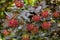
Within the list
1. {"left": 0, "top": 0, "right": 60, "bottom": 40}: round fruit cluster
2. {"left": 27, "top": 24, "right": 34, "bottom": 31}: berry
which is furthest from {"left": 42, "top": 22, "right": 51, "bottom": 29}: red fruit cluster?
{"left": 27, "top": 24, "right": 34, "bottom": 31}: berry

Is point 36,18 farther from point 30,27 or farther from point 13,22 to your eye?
point 13,22

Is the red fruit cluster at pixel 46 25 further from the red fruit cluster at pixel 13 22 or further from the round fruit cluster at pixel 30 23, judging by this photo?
the red fruit cluster at pixel 13 22

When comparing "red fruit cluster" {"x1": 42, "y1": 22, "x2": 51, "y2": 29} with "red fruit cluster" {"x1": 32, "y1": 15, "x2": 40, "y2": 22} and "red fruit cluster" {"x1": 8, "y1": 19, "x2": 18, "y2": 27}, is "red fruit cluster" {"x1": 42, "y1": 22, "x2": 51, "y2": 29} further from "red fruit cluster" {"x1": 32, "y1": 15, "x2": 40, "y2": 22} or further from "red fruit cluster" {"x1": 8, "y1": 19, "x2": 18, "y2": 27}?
"red fruit cluster" {"x1": 8, "y1": 19, "x2": 18, "y2": 27}

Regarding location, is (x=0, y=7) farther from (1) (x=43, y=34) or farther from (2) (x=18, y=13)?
(1) (x=43, y=34)

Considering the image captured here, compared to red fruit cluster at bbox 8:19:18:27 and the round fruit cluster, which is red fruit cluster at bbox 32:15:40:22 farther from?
red fruit cluster at bbox 8:19:18:27

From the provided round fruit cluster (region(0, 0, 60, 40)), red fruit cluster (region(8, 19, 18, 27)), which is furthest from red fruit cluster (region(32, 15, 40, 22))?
red fruit cluster (region(8, 19, 18, 27))

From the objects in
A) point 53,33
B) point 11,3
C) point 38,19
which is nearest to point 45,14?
point 38,19

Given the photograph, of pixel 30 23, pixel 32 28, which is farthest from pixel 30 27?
pixel 30 23

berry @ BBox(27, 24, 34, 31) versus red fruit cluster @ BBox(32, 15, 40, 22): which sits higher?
red fruit cluster @ BBox(32, 15, 40, 22)

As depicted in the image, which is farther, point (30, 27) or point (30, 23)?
point (30, 23)

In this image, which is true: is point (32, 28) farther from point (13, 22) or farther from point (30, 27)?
point (13, 22)

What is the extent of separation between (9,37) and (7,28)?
124mm

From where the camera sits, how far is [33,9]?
199cm

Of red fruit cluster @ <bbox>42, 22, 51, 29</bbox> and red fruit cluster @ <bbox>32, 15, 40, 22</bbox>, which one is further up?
red fruit cluster @ <bbox>32, 15, 40, 22</bbox>
